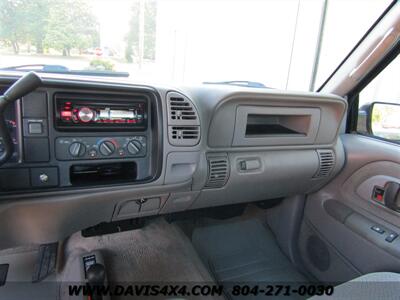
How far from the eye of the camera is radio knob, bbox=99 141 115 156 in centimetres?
108

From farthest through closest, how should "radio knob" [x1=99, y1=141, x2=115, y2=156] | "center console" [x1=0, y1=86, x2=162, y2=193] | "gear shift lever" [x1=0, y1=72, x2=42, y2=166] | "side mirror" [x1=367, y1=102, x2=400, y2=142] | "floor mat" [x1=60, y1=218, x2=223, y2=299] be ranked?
"side mirror" [x1=367, y1=102, x2=400, y2=142], "floor mat" [x1=60, y1=218, x2=223, y2=299], "radio knob" [x1=99, y1=141, x2=115, y2=156], "center console" [x1=0, y1=86, x2=162, y2=193], "gear shift lever" [x1=0, y1=72, x2=42, y2=166]

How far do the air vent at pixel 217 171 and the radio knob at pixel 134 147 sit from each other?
0.38m

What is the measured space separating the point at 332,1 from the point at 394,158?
1472 millimetres

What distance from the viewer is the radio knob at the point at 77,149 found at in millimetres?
1028

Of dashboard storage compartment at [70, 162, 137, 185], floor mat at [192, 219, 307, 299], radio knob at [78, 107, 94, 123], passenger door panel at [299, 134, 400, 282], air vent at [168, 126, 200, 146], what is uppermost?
radio knob at [78, 107, 94, 123]

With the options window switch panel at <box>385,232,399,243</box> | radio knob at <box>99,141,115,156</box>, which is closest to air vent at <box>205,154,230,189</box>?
radio knob at <box>99,141,115,156</box>

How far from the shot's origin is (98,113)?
105 centimetres

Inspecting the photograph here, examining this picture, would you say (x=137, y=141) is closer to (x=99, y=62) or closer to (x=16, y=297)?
(x=99, y=62)

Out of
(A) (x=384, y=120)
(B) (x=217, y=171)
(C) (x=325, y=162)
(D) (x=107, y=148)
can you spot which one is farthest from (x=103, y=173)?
(A) (x=384, y=120)

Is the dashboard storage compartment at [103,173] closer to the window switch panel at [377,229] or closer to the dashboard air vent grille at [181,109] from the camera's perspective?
the dashboard air vent grille at [181,109]

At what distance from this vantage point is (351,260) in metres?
1.62

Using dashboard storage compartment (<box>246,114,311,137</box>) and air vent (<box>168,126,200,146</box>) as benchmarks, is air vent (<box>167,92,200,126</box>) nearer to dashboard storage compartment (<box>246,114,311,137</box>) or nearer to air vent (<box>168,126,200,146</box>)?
air vent (<box>168,126,200,146</box>)

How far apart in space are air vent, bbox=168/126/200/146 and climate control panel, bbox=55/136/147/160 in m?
0.11

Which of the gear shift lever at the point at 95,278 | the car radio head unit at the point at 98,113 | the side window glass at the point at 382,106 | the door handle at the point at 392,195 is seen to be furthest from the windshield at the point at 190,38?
the gear shift lever at the point at 95,278
